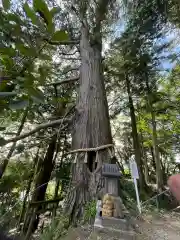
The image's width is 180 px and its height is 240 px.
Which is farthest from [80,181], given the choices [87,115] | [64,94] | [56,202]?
[64,94]

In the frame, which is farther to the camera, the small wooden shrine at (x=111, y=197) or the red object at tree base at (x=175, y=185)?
the small wooden shrine at (x=111, y=197)

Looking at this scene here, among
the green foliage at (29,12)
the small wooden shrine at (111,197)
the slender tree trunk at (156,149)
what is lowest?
the small wooden shrine at (111,197)

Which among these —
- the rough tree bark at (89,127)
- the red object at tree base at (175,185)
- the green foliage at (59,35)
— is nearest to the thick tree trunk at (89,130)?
the rough tree bark at (89,127)

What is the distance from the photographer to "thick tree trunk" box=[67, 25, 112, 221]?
92.2 inches

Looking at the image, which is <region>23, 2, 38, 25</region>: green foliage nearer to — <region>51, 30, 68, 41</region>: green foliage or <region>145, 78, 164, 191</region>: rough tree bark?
<region>51, 30, 68, 41</region>: green foliage

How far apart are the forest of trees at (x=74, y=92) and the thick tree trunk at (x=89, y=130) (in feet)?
0.05

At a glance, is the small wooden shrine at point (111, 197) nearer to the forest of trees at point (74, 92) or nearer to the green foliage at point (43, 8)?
the forest of trees at point (74, 92)

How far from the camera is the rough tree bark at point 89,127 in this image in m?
2.35

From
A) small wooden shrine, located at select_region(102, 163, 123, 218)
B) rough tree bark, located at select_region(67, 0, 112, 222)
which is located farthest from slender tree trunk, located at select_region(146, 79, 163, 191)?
small wooden shrine, located at select_region(102, 163, 123, 218)

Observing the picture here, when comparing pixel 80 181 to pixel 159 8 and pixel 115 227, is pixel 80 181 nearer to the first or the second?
pixel 115 227

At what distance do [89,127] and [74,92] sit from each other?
12.7 feet

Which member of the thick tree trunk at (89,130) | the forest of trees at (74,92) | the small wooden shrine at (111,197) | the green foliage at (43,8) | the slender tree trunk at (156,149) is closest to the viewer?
the green foliage at (43,8)

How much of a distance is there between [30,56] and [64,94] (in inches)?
200

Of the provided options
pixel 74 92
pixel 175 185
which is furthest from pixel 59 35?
pixel 74 92
